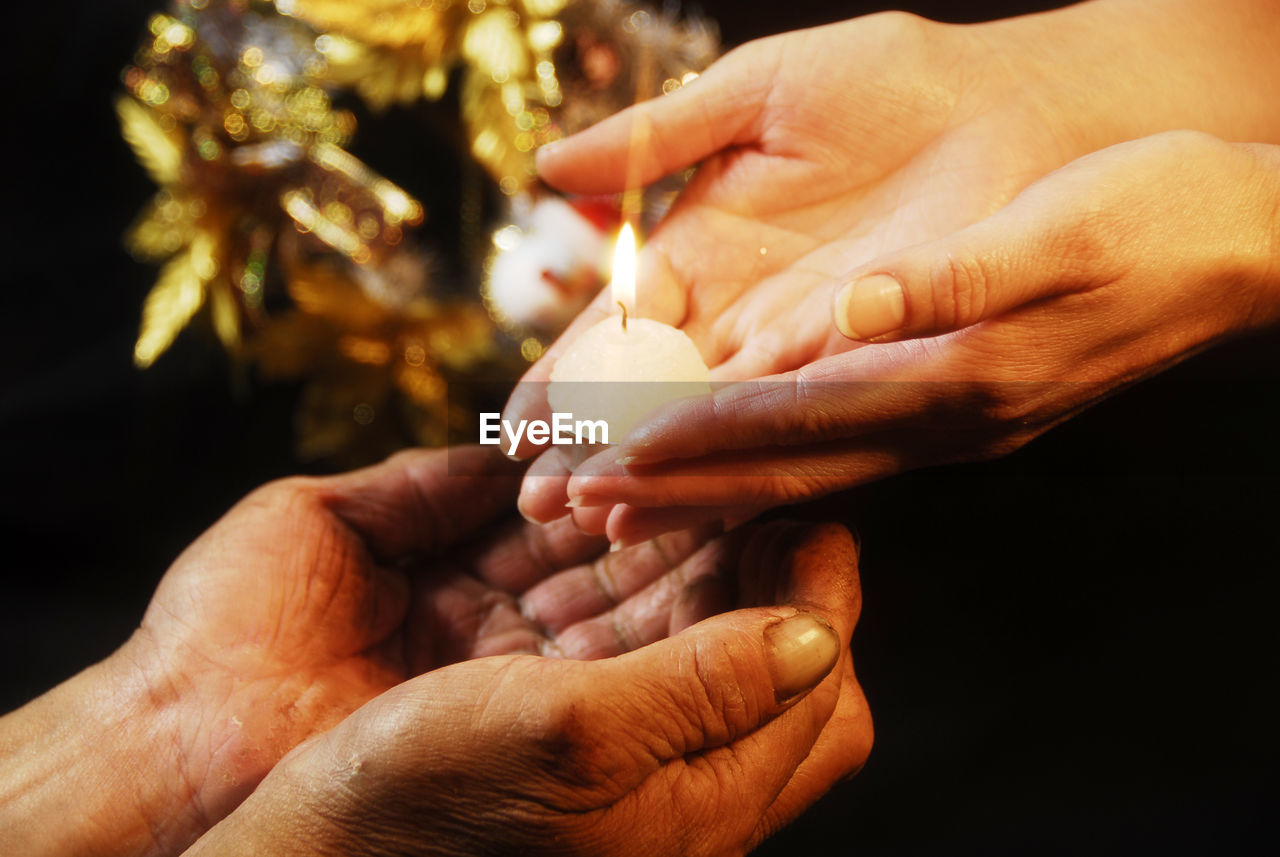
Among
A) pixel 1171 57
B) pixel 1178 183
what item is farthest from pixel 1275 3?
pixel 1178 183

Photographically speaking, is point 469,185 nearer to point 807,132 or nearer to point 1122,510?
point 807,132

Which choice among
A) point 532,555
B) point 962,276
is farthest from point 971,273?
point 532,555

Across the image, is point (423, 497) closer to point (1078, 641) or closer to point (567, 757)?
point (567, 757)

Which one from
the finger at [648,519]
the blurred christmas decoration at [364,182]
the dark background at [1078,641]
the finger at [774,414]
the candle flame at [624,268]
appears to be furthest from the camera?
the blurred christmas decoration at [364,182]

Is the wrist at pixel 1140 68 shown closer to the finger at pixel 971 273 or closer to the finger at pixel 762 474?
the finger at pixel 971 273

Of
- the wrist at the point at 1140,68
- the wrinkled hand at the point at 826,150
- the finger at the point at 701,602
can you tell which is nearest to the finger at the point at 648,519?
the finger at the point at 701,602
